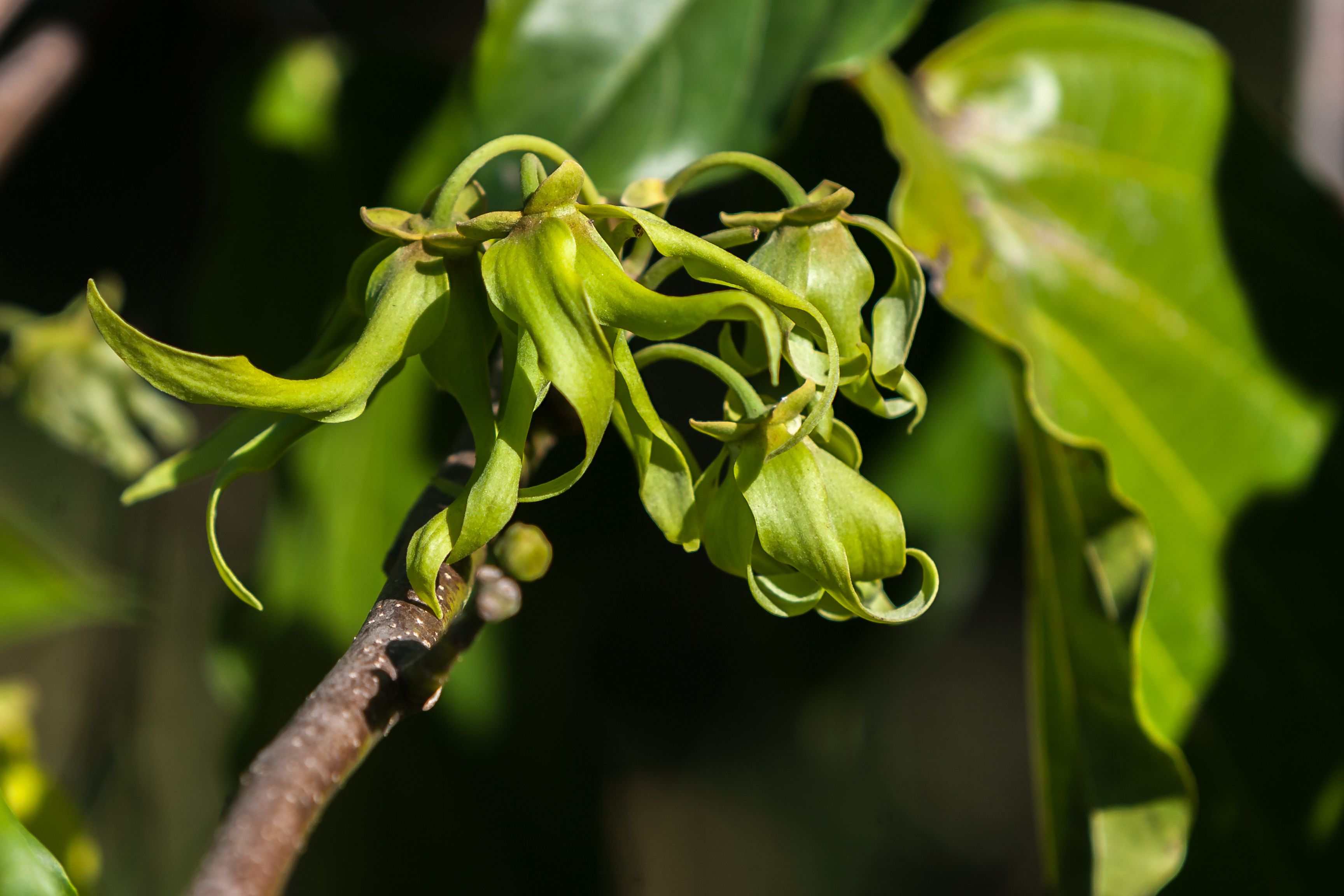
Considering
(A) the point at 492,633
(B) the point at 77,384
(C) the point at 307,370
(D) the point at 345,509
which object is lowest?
(A) the point at 492,633

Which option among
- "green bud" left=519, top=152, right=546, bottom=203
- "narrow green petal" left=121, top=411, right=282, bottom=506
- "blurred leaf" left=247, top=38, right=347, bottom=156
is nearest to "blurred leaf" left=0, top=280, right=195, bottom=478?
"blurred leaf" left=247, top=38, right=347, bottom=156

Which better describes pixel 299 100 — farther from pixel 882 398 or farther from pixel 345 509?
pixel 882 398

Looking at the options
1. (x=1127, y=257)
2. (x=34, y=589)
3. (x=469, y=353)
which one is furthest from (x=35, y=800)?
(x=1127, y=257)

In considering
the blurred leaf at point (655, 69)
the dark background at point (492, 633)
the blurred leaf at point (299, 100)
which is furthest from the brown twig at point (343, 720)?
the blurred leaf at point (299, 100)

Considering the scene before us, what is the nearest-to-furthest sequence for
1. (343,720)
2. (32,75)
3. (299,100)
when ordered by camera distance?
(343,720), (32,75), (299,100)

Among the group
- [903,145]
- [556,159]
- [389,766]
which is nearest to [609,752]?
[389,766]

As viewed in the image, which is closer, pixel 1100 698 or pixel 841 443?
pixel 841 443

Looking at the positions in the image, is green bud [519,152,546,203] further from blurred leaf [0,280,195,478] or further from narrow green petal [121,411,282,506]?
blurred leaf [0,280,195,478]
